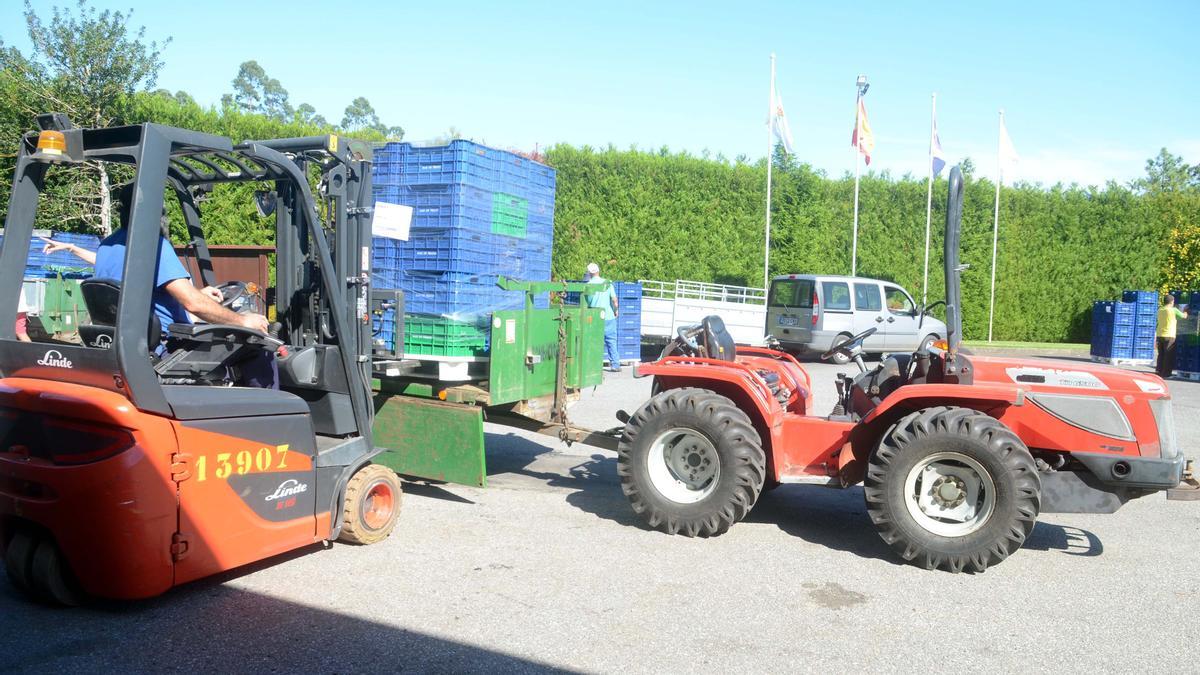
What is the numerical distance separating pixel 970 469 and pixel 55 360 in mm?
4992

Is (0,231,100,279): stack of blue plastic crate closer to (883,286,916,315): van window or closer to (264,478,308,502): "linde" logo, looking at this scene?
(264,478,308,502): "linde" logo

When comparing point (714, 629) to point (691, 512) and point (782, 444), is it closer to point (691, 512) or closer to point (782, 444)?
point (691, 512)

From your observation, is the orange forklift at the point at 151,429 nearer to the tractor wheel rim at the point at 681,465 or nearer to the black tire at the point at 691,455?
the black tire at the point at 691,455

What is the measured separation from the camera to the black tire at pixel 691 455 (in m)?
5.86

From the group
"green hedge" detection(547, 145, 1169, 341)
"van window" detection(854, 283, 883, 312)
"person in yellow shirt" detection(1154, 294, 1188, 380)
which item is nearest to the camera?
"person in yellow shirt" detection(1154, 294, 1188, 380)

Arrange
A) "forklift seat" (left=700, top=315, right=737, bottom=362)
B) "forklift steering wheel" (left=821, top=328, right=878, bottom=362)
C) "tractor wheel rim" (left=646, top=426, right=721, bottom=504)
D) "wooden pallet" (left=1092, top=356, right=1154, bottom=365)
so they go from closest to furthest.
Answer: "tractor wheel rim" (left=646, top=426, right=721, bottom=504) < "forklift steering wheel" (left=821, top=328, right=878, bottom=362) < "forklift seat" (left=700, top=315, right=737, bottom=362) < "wooden pallet" (left=1092, top=356, right=1154, bottom=365)

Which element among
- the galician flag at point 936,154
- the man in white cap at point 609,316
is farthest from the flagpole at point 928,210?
the man in white cap at point 609,316

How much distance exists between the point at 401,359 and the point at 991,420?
3.84m

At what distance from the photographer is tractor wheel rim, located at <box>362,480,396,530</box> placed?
552cm

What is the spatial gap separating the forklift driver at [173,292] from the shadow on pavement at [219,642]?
1276mm

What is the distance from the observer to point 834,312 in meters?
18.4

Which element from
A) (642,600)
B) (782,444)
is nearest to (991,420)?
(782,444)

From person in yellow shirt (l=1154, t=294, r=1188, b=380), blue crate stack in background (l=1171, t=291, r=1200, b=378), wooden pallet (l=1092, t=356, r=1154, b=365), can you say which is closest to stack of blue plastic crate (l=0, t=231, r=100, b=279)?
person in yellow shirt (l=1154, t=294, r=1188, b=380)

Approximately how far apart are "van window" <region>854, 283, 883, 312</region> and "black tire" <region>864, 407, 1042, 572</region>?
13.6 m
